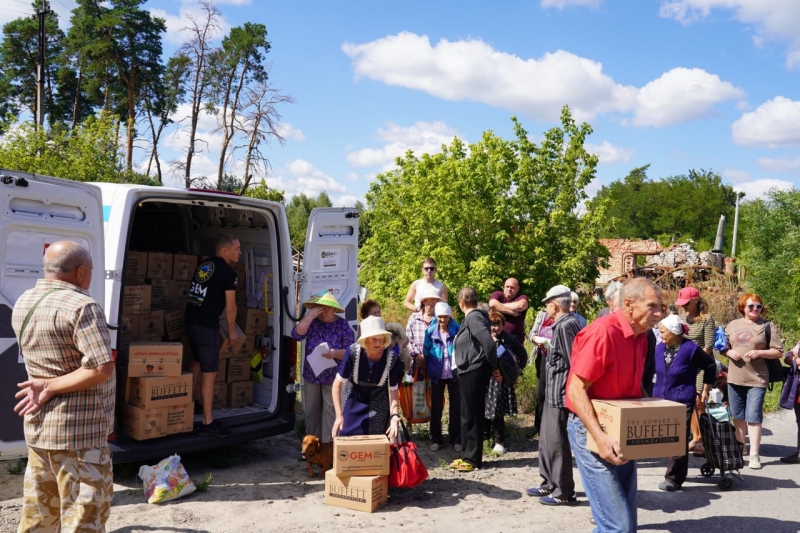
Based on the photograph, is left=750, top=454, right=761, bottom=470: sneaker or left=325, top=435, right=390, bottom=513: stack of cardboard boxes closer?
left=325, top=435, right=390, bottom=513: stack of cardboard boxes

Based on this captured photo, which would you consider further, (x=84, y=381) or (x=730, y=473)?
(x=730, y=473)

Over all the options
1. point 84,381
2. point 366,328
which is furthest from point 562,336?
point 84,381

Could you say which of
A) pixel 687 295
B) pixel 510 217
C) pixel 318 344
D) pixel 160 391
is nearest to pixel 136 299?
pixel 160 391

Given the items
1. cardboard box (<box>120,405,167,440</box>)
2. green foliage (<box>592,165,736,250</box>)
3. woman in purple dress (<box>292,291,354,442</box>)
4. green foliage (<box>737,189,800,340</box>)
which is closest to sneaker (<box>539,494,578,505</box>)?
woman in purple dress (<box>292,291,354,442</box>)

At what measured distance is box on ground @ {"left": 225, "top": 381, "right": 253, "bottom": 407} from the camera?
6648 millimetres

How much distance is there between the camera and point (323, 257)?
654 centimetres

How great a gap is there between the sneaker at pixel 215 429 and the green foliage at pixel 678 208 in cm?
5928

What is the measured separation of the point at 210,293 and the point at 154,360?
2.65 feet

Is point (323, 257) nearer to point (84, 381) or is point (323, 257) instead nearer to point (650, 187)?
point (84, 381)

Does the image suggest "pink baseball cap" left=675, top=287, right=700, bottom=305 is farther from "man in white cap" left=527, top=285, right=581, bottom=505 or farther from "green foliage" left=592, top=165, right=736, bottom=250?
"green foliage" left=592, top=165, right=736, bottom=250

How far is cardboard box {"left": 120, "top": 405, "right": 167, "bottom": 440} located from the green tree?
11543 millimetres

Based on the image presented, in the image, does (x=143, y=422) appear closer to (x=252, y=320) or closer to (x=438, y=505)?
(x=252, y=320)

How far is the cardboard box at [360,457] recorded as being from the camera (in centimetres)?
499

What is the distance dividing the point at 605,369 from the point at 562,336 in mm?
1760
